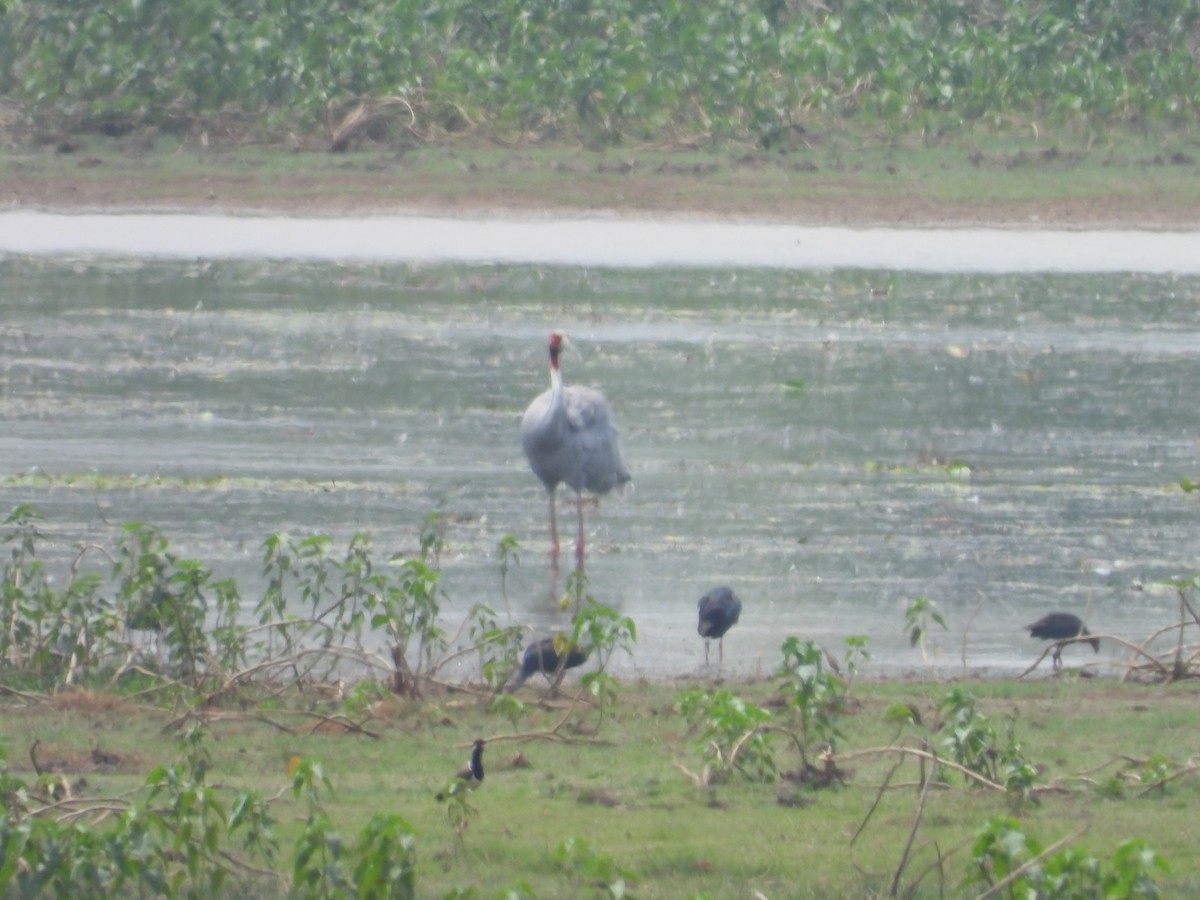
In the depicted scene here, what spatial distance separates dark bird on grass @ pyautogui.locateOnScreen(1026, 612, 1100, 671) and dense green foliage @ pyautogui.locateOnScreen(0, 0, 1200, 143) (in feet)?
49.1

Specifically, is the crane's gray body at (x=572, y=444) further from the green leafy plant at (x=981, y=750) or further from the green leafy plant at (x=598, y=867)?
the green leafy plant at (x=598, y=867)

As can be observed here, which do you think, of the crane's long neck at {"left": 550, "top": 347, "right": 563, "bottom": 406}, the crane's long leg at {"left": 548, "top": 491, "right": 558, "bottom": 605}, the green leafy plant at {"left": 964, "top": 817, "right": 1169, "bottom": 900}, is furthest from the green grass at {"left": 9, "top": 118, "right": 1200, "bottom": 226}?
the green leafy plant at {"left": 964, "top": 817, "right": 1169, "bottom": 900}

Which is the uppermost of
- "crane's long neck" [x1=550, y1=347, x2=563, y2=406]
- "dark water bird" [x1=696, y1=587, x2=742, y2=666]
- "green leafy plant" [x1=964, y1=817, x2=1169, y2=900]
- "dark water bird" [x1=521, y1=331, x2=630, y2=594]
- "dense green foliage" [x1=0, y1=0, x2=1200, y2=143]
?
"dense green foliage" [x1=0, y1=0, x2=1200, y2=143]

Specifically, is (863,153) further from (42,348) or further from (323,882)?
(323,882)

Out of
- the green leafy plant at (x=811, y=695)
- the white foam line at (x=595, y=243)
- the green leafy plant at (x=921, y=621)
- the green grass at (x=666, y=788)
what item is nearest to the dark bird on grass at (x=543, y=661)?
the green grass at (x=666, y=788)

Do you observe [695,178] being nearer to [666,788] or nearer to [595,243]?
[595,243]

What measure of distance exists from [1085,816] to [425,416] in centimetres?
760

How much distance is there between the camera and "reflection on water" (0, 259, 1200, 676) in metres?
10.1

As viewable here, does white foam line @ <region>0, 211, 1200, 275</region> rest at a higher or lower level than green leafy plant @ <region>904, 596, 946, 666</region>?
higher

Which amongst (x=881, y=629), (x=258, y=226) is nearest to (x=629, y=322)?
(x=258, y=226)

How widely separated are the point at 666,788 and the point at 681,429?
658 cm

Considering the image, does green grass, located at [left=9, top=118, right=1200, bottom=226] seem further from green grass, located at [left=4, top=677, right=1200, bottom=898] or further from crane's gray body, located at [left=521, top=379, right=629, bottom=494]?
green grass, located at [left=4, top=677, right=1200, bottom=898]

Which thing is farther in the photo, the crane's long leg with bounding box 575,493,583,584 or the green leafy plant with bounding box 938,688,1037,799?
the crane's long leg with bounding box 575,493,583,584

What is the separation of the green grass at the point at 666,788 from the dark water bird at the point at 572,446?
256 cm
